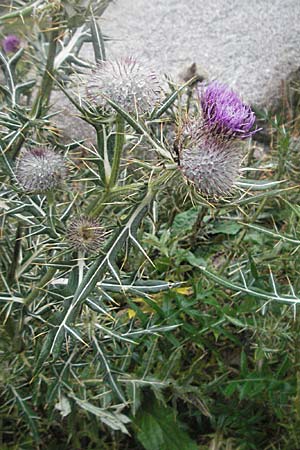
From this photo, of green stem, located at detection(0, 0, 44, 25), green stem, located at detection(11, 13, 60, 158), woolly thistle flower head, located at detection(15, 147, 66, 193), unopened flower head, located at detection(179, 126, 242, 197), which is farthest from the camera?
green stem, located at detection(11, 13, 60, 158)

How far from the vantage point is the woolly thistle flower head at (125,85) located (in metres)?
1.75

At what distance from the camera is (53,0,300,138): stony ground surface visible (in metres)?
4.23

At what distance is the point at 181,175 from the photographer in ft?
5.46

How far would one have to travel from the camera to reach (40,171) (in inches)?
74.5

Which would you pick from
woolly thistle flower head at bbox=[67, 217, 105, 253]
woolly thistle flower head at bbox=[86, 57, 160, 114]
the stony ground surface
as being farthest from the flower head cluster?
the stony ground surface

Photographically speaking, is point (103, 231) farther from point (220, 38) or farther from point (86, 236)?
point (220, 38)

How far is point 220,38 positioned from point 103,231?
118 inches

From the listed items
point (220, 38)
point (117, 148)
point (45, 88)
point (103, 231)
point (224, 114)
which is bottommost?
point (220, 38)

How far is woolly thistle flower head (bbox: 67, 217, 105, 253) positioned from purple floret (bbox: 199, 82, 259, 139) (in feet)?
1.21

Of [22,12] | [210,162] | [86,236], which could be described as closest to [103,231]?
[86,236]

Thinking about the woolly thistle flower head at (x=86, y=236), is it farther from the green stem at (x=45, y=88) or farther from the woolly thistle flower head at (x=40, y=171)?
the green stem at (x=45, y=88)

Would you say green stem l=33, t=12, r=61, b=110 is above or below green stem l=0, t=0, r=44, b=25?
below

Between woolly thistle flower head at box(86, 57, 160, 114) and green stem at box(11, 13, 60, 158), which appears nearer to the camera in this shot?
woolly thistle flower head at box(86, 57, 160, 114)

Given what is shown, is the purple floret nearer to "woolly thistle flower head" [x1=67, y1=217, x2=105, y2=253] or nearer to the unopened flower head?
the unopened flower head
